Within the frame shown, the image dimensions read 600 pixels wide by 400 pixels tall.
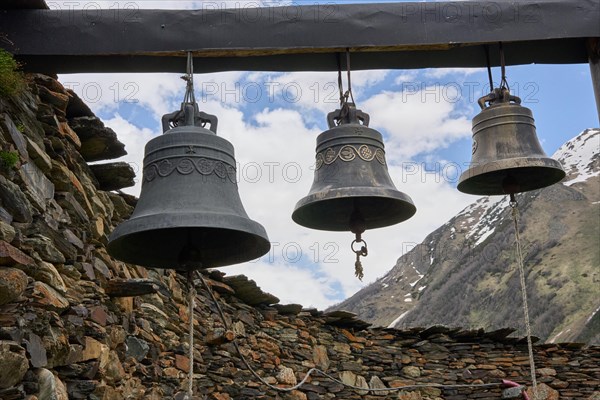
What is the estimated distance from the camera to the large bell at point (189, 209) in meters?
3.21

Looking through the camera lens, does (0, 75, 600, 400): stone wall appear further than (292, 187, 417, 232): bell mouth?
No

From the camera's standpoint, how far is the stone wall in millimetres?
3666

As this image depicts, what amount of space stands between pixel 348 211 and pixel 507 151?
832 millimetres

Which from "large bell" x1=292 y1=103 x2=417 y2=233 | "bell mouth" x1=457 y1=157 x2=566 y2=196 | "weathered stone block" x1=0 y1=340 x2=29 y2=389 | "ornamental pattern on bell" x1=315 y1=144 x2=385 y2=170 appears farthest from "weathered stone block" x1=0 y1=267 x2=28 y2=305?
"bell mouth" x1=457 y1=157 x2=566 y2=196

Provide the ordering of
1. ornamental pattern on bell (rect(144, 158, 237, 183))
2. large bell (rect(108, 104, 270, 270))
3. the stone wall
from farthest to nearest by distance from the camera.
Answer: the stone wall
ornamental pattern on bell (rect(144, 158, 237, 183))
large bell (rect(108, 104, 270, 270))

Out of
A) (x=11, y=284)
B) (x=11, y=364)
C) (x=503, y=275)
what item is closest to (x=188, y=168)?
(x=11, y=284)

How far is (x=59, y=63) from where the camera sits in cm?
398

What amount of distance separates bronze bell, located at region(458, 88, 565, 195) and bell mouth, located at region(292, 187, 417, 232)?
1.56ft

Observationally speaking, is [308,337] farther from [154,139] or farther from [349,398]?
[154,139]

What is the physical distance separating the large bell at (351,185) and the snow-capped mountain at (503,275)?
14.1m

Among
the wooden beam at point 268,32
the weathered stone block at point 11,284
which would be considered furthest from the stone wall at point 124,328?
the wooden beam at point 268,32

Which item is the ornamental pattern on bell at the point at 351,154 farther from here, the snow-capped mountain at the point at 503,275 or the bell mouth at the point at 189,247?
the snow-capped mountain at the point at 503,275

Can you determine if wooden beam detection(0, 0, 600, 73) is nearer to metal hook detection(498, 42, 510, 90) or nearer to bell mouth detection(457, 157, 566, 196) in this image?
metal hook detection(498, 42, 510, 90)

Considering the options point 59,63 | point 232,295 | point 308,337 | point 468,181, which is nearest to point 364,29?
point 468,181
